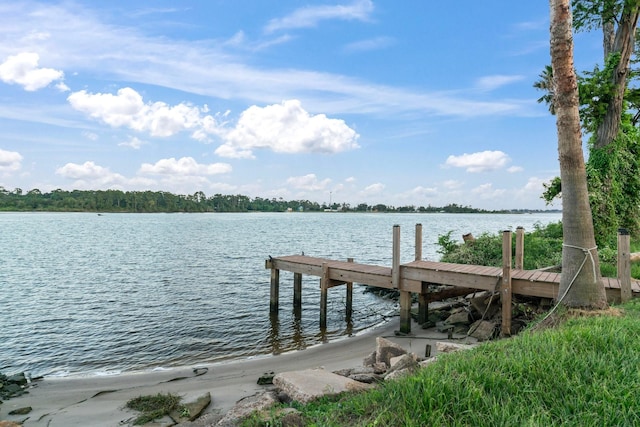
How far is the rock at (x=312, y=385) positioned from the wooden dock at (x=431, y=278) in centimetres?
523

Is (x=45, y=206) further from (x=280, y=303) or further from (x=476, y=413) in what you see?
(x=476, y=413)

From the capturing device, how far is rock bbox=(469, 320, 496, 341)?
9.32m

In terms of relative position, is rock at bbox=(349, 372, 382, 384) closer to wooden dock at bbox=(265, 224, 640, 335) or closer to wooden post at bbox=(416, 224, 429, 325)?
wooden dock at bbox=(265, 224, 640, 335)

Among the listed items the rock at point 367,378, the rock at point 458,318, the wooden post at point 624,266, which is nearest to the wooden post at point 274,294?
the rock at point 458,318

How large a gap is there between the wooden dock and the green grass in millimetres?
4362

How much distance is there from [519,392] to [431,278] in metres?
7.02

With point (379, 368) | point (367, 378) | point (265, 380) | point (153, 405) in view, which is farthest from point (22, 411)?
point (379, 368)

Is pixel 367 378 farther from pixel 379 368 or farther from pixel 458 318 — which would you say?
pixel 458 318

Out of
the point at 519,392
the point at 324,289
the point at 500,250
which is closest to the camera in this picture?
the point at 519,392

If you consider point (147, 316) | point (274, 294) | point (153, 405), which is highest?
point (274, 294)

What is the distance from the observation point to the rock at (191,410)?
6.32 m

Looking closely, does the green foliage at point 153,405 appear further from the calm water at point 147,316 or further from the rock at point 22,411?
the calm water at point 147,316

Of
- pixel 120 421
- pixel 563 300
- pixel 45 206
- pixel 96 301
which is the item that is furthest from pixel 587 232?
pixel 45 206

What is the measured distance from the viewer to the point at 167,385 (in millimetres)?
8320
